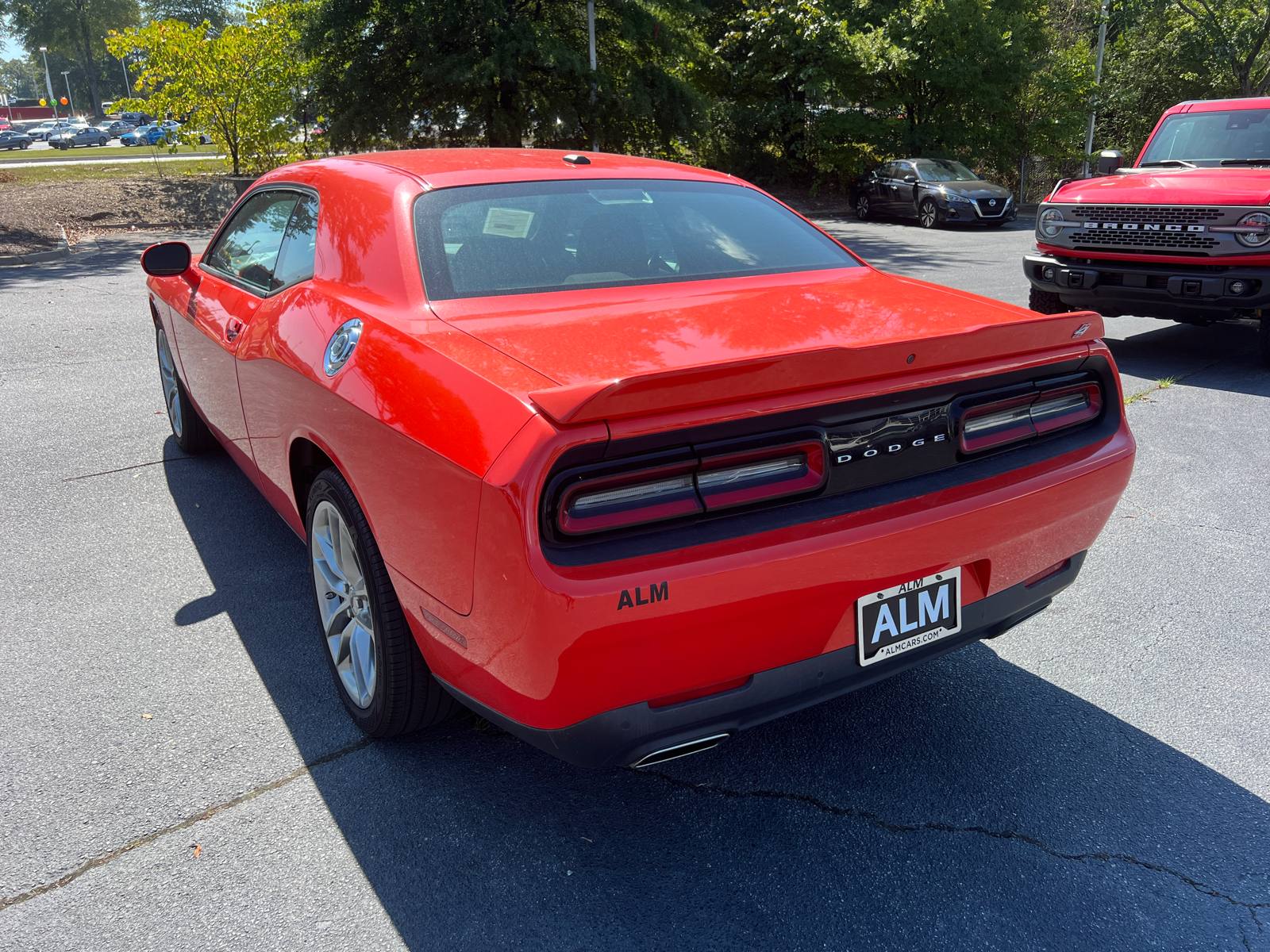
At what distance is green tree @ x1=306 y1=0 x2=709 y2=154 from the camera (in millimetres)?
18656

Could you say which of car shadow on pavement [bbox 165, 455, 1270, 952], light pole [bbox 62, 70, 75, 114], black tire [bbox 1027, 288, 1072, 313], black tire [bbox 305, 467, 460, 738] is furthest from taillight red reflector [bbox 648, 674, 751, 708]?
light pole [bbox 62, 70, 75, 114]

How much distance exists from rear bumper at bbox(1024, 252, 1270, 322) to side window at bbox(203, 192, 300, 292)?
19.9ft

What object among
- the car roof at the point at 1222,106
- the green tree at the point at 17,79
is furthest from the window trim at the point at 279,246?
the green tree at the point at 17,79

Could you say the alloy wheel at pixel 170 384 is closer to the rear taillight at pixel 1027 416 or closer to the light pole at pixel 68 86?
the rear taillight at pixel 1027 416

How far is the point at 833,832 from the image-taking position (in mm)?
2406

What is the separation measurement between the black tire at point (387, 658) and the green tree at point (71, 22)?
343 feet

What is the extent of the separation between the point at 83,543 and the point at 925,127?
2546cm

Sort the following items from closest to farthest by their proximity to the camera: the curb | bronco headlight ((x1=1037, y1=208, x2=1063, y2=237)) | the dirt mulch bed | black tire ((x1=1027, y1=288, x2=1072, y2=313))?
bronco headlight ((x1=1037, y1=208, x2=1063, y2=237))
black tire ((x1=1027, y1=288, x2=1072, y2=313))
the curb
the dirt mulch bed

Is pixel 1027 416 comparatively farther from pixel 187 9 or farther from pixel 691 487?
pixel 187 9

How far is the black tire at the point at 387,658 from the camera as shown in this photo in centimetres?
245

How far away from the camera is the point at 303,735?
279 cm

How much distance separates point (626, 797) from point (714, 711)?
64 cm

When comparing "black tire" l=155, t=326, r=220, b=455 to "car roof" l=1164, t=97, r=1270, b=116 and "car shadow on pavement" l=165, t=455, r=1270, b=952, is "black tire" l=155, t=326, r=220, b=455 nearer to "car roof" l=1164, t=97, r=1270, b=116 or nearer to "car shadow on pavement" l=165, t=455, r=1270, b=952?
"car shadow on pavement" l=165, t=455, r=1270, b=952

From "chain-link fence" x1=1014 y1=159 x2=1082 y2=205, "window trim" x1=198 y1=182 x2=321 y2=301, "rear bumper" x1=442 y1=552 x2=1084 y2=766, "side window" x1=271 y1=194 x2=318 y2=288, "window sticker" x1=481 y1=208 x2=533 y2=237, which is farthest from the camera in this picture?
"chain-link fence" x1=1014 y1=159 x2=1082 y2=205
